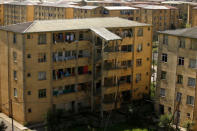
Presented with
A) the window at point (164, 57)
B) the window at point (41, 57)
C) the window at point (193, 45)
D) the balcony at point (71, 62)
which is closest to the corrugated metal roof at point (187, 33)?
the window at point (193, 45)

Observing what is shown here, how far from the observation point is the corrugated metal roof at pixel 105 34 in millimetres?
45588

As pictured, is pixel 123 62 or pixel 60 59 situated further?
pixel 123 62

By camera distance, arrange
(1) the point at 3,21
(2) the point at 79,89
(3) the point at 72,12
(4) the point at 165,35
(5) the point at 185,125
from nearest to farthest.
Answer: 1. (5) the point at 185,125
2. (4) the point at 165,35
3. (2) the point at 79,89
4. (3) the point at 72,12
5. (1) the point at 3,21

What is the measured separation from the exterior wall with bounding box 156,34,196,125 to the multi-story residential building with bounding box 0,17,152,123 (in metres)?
5.85

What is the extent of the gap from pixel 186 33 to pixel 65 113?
61.2 ft

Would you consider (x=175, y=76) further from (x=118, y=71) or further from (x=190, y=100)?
(x=118, y=71)

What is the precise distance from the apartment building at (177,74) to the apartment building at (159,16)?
62.7 metres

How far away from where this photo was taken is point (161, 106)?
47656 millimetres

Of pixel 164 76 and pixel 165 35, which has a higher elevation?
pixel 165 35

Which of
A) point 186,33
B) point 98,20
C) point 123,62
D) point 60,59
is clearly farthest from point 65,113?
point 186,33

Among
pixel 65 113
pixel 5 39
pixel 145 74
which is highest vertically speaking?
pixel 5 39

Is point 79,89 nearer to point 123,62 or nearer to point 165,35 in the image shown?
point 123,62

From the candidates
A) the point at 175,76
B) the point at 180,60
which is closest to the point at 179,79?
the point at 175,76

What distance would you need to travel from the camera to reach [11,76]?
46594 millimetres
